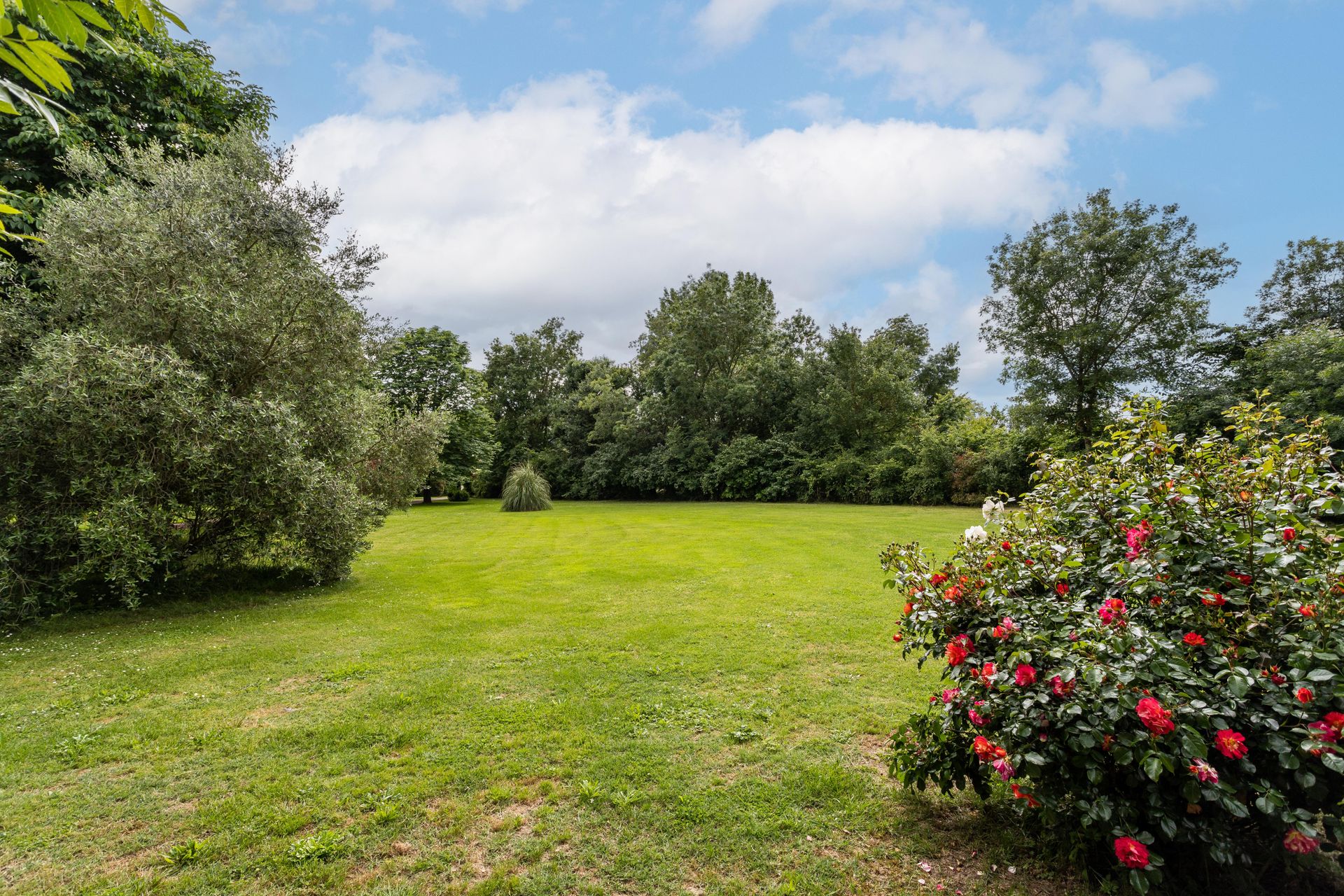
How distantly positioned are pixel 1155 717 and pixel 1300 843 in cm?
72

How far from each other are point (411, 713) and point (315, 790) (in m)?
1.08

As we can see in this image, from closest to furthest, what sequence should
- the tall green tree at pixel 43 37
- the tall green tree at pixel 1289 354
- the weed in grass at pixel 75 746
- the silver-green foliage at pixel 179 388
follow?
the tall green tree at pixel 43 37 < the weed in grass at pixel 75 746 < the silver-green foliage at pixel 179 388 < the tall green tree at pixel 1289 354

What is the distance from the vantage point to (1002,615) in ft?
10.4

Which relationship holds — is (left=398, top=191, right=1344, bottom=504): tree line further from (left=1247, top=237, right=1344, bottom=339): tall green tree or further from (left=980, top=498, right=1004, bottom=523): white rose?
(left=980, top=498, right=1004, bottom=523): white rose

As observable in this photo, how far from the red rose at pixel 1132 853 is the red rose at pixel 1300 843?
493mm

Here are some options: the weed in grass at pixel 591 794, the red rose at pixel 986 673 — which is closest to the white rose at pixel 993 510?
the red rose at pixel 986 673

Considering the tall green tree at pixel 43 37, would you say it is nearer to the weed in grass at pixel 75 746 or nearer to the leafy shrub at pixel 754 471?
the weed in grass at pixel 75 746

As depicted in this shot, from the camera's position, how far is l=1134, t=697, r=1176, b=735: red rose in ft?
7.68

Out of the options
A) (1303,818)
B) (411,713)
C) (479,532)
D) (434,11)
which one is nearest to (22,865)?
(411,713)

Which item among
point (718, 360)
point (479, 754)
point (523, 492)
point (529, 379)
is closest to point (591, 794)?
point (479, 754)

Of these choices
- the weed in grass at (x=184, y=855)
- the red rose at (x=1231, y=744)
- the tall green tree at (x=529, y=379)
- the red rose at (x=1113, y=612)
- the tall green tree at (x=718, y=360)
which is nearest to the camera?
the red rose at (x=1231, y=744)

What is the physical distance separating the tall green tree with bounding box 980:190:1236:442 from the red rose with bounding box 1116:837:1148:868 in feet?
73.6

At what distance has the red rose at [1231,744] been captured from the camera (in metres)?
2.31

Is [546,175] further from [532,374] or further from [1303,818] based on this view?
[532,374]
